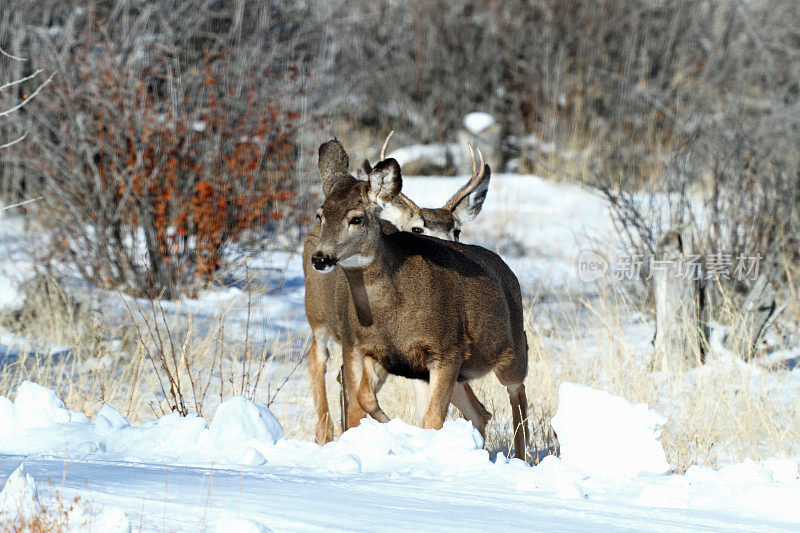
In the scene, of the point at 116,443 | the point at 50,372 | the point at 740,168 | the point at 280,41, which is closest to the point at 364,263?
the point at 116,443

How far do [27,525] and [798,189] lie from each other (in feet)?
32.2

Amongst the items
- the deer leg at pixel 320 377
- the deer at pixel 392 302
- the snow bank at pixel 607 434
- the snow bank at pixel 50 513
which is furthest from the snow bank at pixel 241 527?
the deer leg at pixel 320 377

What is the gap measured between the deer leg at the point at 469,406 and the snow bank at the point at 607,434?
1454 millimetres

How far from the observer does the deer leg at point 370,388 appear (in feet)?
16.2

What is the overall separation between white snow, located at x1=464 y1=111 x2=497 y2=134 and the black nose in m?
13.0

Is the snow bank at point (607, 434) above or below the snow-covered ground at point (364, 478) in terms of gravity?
above

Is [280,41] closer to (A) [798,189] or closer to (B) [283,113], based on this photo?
(B) [283,113]

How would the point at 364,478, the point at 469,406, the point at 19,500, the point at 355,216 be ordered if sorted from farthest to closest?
the point at 469,406
the point at 355,216
the point at 364,478
the point at 19,500

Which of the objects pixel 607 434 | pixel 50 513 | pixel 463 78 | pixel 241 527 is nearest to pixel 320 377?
pixel 607 434

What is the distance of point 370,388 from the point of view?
494 cm

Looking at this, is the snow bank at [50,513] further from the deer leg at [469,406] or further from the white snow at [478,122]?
the white snow at [478,122]

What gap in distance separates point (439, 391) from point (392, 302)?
0.47m

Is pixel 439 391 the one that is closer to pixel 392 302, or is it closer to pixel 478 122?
pixel 392 302

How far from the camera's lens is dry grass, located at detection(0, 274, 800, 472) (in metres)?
6.32
